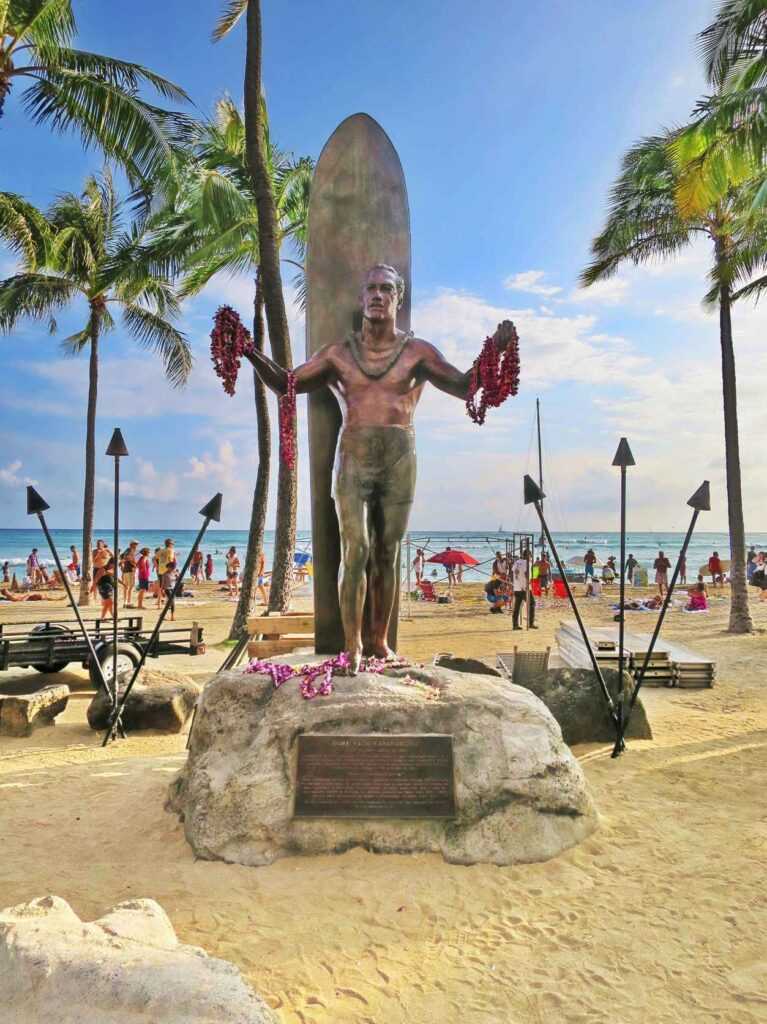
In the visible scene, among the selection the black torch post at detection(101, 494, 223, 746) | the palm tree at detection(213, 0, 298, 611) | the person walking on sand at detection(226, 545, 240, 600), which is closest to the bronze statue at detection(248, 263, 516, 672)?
the black torch post at detection(101, 494, 223, 746)

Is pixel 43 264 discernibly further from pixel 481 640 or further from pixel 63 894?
pixel 63 894

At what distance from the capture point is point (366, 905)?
3.63 m

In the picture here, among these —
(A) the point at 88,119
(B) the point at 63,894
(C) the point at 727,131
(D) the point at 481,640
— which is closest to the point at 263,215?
(A) the point at 88,119

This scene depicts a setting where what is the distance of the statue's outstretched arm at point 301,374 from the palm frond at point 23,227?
452 inches

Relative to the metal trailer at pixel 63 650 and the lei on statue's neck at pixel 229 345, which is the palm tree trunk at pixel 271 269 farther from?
the lei on statue's neck at pixel 229 345

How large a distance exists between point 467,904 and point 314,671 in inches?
65.9

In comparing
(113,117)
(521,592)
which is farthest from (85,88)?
(521,592)

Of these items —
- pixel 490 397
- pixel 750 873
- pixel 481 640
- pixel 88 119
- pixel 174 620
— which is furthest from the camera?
pixel 174 620

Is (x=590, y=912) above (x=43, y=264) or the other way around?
the other way around

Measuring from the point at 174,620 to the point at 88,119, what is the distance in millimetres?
11774

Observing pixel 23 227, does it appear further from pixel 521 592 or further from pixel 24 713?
pixel 521 592

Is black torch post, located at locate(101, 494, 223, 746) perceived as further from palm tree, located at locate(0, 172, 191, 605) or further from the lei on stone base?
palm tree, located at locate(0, 172, 191, 605)

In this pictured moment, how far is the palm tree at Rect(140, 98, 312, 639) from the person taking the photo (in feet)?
44.0

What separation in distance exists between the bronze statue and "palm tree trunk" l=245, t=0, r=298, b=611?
6583 mm
